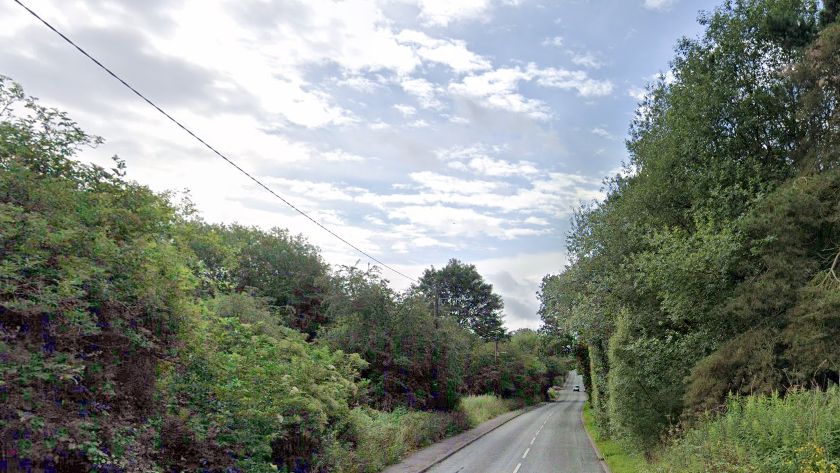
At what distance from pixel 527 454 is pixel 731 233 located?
1118 cm

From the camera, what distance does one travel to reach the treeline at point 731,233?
43.0ft

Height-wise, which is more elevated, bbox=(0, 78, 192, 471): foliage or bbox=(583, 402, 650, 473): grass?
bbox=(0, 78, 192, 471): foliage

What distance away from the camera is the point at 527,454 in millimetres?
20391

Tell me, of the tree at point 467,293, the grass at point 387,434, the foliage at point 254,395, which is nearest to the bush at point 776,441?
the foliage at point 254,395

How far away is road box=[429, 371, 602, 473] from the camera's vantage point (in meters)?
16.9

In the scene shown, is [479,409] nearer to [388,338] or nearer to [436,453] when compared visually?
[388,338]

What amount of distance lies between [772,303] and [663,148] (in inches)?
277

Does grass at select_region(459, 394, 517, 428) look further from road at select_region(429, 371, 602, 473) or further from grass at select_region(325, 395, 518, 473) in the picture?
road at select_region(429, 371, 602, 473)

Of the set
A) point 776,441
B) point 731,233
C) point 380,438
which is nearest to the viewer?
point 776,441

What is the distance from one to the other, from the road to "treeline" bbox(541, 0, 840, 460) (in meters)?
2.35

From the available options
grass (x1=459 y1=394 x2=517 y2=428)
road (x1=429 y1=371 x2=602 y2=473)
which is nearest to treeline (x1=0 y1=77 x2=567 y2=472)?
road (x1=429 y1=371 x2=602 y2=473)

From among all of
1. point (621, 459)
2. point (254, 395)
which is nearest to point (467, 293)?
point (621, 459)

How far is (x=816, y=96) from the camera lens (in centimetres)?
1477

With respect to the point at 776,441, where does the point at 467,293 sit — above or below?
above
